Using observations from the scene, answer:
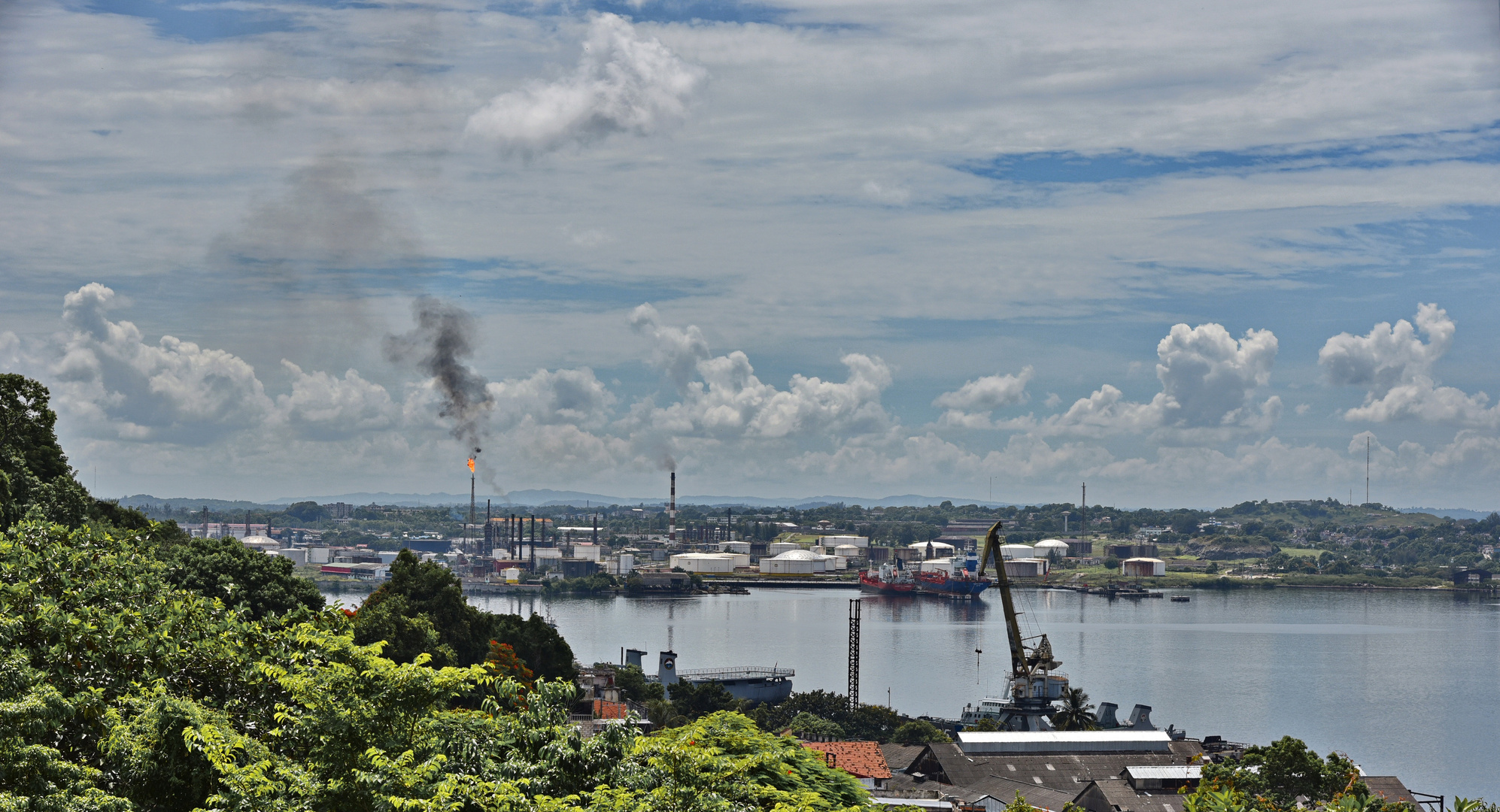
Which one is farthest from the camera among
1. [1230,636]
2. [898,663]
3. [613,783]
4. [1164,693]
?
[1230,636]

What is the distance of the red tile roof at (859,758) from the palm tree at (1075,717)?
10.6 m

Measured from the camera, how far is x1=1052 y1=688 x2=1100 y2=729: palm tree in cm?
3033

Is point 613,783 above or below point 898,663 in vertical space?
above

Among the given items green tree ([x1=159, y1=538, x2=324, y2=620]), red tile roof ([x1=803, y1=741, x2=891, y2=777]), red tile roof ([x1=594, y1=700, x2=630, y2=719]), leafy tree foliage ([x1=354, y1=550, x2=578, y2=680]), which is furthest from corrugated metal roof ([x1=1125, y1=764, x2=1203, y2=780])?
green tree ([x1=159, y1=538, x2=324, y2=620])

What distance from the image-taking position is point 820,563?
104375mm

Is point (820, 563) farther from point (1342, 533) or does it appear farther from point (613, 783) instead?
point (613, 783)

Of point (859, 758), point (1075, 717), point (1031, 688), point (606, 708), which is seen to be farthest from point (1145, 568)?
point (606, 708)

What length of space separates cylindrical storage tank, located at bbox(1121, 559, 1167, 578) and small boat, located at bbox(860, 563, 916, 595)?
18020mm

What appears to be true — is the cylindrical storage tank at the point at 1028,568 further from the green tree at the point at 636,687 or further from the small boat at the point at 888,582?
the green tree at the point at 636,687

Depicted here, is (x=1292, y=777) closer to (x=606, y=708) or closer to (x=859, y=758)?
(x=859, y=758)

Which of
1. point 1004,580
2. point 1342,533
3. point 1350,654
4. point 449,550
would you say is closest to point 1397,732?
point 1004,580

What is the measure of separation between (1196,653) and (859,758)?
3447cm

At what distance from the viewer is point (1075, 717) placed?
30.6 metres

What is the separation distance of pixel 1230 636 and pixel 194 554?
50.4m
